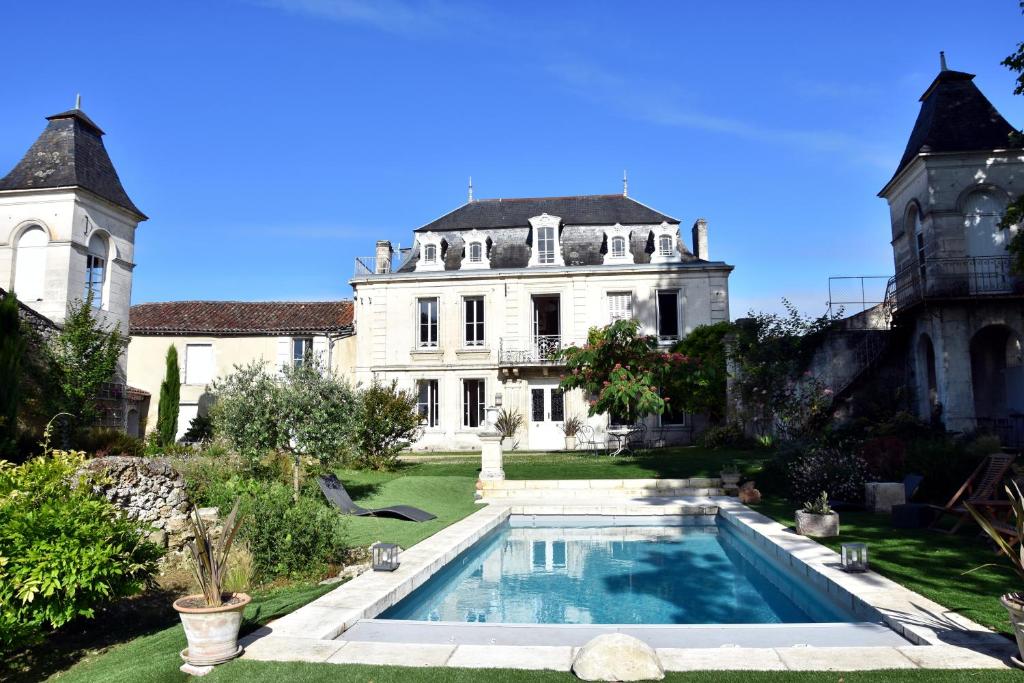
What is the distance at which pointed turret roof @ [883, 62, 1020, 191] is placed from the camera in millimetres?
16672

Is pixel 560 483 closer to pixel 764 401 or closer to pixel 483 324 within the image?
pixel 764 401

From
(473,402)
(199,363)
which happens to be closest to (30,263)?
(199,363)

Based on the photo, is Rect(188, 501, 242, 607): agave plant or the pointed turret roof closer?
Rect(188, 501, 242, 607): agave plant

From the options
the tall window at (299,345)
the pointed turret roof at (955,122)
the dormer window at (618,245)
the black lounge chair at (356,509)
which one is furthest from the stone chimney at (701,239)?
the black lounge chair at (356,509)

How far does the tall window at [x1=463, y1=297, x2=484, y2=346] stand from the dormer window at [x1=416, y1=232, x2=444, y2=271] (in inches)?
75.0

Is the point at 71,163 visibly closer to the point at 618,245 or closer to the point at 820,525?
the point at 820,525

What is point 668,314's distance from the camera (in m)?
26.0

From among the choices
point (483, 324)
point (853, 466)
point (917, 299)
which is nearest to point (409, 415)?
point (483, 324)

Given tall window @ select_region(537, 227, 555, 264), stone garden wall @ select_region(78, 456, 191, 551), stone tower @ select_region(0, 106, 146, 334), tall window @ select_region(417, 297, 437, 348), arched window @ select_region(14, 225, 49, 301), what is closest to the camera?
stone garden wall @ select_region(78, 456, 191, 551)

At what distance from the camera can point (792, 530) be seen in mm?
9883

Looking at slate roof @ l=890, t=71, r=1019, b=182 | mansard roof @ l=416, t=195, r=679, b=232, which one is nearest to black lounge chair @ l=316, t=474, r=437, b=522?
slate roof @ l=890, t=71, r=1019, b=182

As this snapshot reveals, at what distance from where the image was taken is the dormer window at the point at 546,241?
26.5 meters

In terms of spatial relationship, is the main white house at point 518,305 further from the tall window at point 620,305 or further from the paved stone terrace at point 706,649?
the paved stone terrace at point 706,649

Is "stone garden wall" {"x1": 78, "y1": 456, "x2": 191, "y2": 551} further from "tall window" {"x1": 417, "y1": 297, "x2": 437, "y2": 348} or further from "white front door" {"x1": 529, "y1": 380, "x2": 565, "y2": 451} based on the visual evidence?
"tall window" {"x1": 417, "y1": 297, "x2": 437, "y2": 348}
